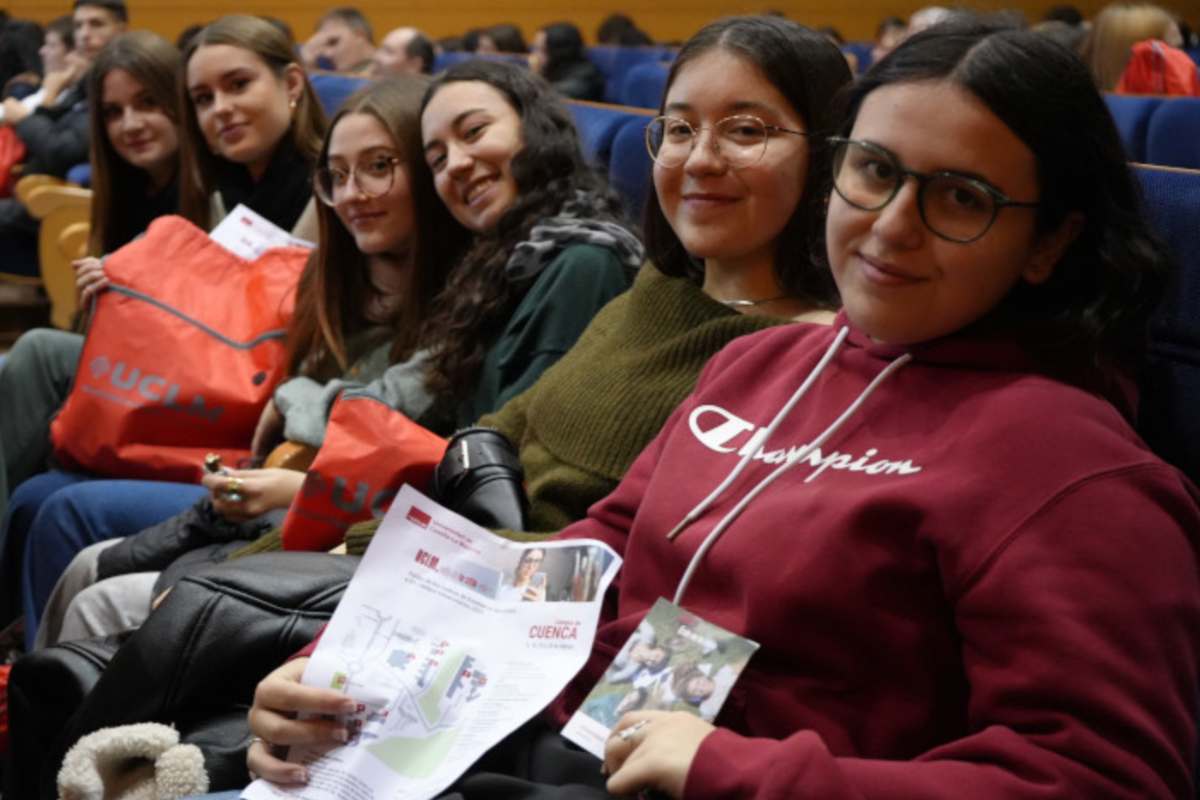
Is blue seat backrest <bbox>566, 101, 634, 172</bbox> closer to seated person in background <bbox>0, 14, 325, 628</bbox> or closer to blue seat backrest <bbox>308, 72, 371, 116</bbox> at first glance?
seated person in background <bbox>0, 14, 325, 628</bbox>

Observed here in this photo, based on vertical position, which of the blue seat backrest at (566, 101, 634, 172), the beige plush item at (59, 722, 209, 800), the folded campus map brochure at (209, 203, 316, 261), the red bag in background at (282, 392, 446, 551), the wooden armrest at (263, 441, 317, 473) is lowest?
the wooden armrest at (263, 441, 317, 473)

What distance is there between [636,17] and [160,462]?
408 inches

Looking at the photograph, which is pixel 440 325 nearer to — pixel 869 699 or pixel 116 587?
pixel 116 587

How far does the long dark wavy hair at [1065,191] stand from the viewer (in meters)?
1.09

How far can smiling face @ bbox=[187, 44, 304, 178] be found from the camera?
304 cm

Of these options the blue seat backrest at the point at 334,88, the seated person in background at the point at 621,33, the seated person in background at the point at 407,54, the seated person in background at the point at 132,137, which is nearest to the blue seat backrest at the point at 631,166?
the seated person in background at the point at 132,137

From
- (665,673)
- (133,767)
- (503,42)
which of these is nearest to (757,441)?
(665,673)

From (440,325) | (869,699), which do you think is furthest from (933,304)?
(440,325)

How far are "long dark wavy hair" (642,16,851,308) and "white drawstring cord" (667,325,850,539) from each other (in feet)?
1.09

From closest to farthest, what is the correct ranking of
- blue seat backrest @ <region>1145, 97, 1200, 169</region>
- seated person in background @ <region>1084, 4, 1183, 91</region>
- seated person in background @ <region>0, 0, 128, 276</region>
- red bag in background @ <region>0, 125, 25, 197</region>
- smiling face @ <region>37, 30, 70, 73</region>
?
blue seat backrest @ <region>1145, 97, 1200, 169</region>
seated person in background @ <region>0, 0, 128, 276</region>
red bag in background @ <region>0, 125, 25, 197</region>
seated person in background @ <region>1084, 4, 1183, 91</region>
smiling face @ <region>37, 30, 70, 73</region>

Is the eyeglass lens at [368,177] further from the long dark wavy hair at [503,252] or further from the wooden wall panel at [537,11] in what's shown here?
the wooden wall panel at [537,11]

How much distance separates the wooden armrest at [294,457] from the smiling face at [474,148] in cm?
42

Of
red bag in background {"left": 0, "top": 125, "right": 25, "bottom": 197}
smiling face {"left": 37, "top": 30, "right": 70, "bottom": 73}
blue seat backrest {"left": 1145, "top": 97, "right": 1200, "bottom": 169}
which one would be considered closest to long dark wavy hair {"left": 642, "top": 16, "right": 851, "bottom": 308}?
blue seat backrest {"left": 1145, "top": 97, "right": 1200, "bottom": 169}

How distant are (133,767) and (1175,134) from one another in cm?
325
